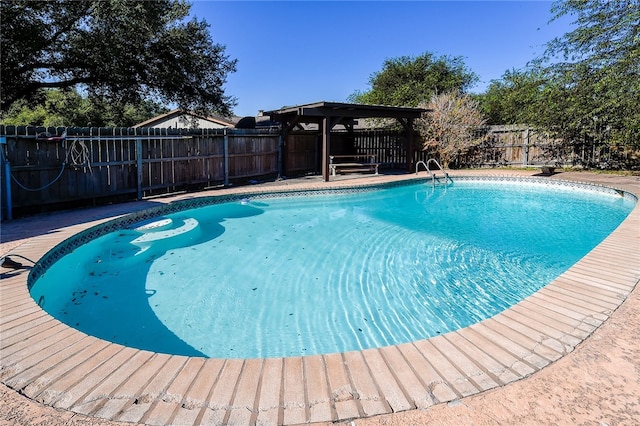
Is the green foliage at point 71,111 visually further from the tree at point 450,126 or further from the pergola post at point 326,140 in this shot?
the tree at point 450,126

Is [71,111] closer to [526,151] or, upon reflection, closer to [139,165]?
[139,165]

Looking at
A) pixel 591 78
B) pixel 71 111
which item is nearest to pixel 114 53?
pixel 71 111

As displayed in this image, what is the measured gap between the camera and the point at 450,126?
1577 cm

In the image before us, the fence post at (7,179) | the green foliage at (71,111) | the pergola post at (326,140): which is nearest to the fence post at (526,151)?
the pergola post at (326,140)

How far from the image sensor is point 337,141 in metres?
17.2

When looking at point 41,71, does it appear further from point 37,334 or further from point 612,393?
point 612,393

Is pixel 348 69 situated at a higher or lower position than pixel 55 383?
higher

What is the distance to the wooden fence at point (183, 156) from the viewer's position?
689 centimetres

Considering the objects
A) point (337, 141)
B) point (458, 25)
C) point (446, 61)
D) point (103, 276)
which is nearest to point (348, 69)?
point (446, 61)

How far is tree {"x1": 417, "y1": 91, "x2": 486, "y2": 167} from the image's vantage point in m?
15.7

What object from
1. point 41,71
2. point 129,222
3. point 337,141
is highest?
point 41,71

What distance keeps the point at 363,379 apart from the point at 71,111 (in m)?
21.6

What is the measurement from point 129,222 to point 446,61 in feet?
82.0

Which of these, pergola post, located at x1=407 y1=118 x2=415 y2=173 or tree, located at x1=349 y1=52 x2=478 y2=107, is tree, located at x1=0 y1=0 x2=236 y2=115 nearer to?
pergola post, located at x1=407 y1=118 x2=415 y2=173
